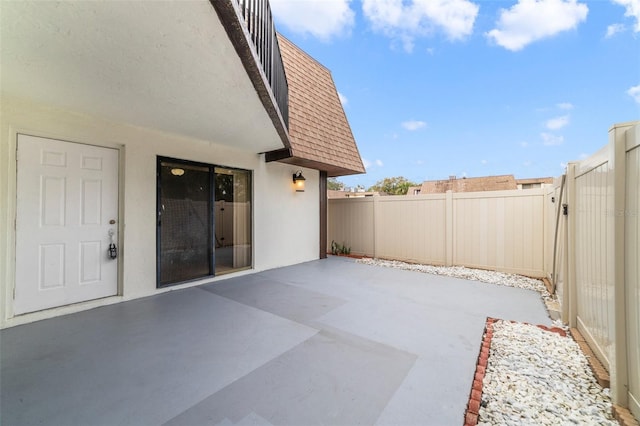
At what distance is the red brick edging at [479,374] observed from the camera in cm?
151

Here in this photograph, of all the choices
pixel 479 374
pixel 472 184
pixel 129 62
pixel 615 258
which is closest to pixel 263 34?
pixel 129 62

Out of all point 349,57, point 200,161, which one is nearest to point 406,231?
point 200,161

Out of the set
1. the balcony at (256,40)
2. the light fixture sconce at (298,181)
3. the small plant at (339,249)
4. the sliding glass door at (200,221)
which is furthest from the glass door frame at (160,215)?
the small plant at (339,249)

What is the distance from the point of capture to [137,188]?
12.0 ft

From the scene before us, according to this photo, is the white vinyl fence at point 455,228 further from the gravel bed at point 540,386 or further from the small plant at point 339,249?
the gravel bed at point 540,386

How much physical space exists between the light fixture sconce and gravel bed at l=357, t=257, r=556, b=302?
8.27ft

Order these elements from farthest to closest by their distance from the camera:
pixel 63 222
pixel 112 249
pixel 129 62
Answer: pixel 112 249 → pixel 63 222 → pixel 129 62

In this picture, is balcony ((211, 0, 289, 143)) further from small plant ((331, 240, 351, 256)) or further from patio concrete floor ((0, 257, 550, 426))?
small plant ((331, 240, 351, 256))

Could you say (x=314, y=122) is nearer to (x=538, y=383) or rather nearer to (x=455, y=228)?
(x=455, y=228)

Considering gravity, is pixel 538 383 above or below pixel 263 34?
below

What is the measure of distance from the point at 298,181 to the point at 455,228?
3882 mm

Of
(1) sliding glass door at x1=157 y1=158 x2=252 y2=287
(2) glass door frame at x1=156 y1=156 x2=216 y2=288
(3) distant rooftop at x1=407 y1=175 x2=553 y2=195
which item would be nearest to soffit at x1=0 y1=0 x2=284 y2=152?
(2) glass door frame at x1=156 y1=156 x2=216 y2=288

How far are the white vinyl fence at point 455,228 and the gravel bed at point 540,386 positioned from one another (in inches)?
120

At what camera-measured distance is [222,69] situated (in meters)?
2.19
